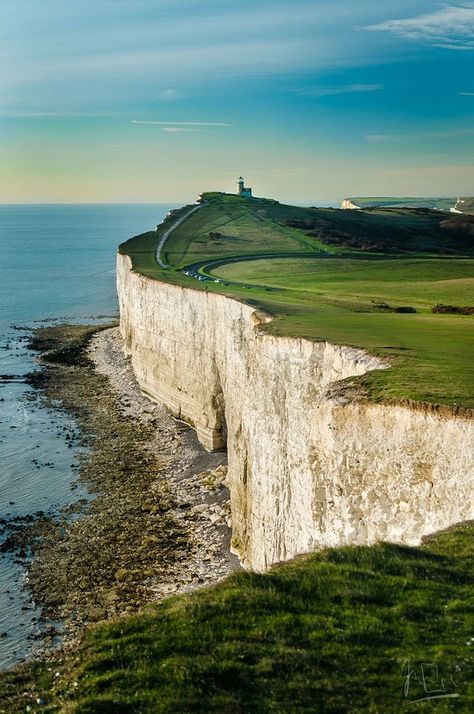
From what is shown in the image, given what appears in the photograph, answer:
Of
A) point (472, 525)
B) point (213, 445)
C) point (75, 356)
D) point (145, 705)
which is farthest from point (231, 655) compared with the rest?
point (75, 356)

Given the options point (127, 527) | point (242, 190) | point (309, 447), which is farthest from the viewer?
point (242, 190)

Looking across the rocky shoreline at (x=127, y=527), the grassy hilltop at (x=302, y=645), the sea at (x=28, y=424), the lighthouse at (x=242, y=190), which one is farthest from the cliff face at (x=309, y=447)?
the lighthouse at (x=242, y=190)

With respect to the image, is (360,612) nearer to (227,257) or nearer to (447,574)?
(447,574)

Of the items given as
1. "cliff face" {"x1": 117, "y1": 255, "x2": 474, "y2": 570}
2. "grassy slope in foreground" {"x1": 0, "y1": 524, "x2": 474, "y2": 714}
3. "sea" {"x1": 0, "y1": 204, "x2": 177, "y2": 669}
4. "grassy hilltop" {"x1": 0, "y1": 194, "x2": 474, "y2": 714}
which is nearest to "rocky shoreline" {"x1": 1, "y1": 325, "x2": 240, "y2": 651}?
"sea" {"x1": 0, "y1": 204, "x2": 177, "y2": 669}

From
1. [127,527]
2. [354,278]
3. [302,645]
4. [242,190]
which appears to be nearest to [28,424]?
[127,527]

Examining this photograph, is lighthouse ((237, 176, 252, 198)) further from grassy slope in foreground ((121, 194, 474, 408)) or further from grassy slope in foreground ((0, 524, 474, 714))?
grassy slope in foreground ((0, 524, 474, 714))

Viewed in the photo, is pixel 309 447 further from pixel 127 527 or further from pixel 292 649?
pixel 127 527
